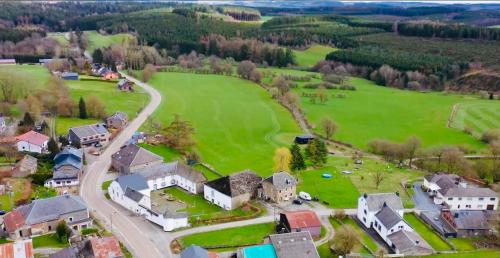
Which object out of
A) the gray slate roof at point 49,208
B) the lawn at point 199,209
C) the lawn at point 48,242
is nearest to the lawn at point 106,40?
the lawn at point 199,209

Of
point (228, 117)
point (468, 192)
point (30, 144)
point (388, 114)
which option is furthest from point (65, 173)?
point (388, 114)

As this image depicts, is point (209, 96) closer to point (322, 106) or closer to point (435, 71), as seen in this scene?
point (322, 106)

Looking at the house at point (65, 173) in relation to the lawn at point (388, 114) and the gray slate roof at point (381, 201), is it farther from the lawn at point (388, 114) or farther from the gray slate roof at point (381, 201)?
the lawn at point (388, 114)

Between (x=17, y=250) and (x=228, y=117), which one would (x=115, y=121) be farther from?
(x=17, y=250)

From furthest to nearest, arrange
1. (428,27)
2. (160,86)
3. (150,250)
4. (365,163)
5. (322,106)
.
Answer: (428,27)
(160,86)
(322,106)
(365,163)
(150,250)

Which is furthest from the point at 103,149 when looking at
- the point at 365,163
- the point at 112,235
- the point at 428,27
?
the point at 428,27

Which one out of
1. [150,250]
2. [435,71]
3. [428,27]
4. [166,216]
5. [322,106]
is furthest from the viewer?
[428,27]

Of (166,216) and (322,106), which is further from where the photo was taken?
(322,106)
